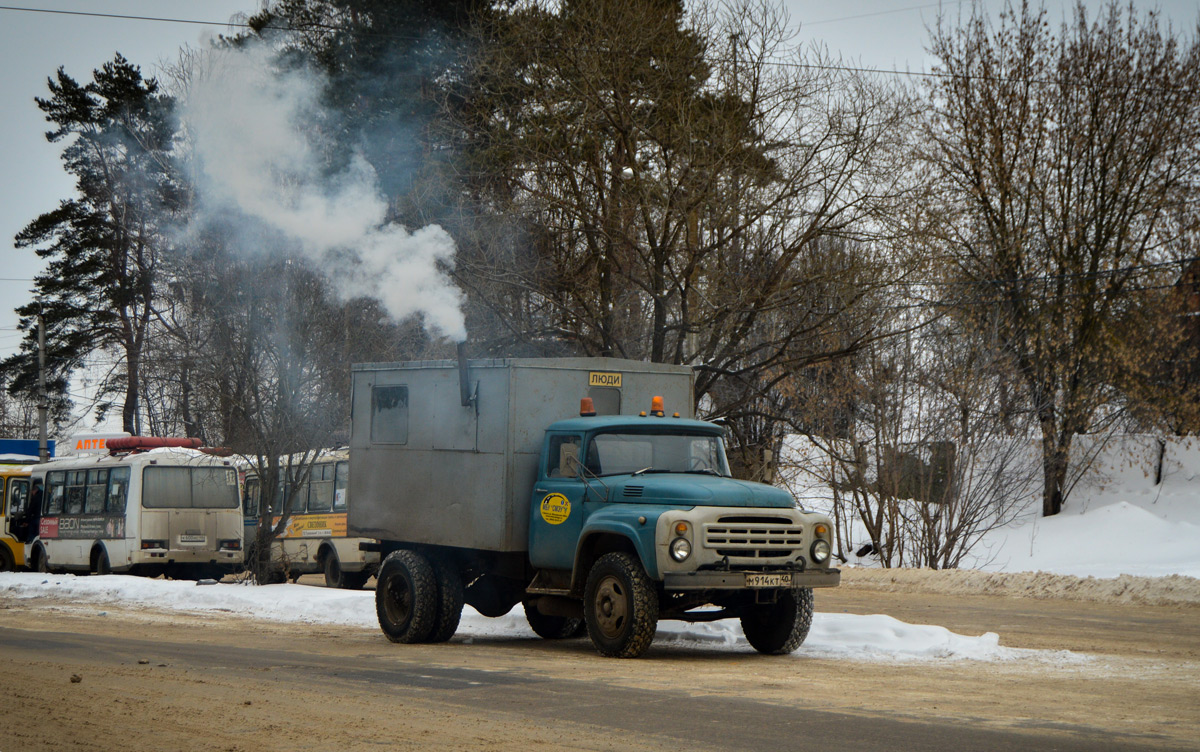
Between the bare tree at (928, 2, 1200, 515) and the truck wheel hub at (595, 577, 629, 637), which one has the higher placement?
the bare tree at (928, 2, 1200, 515)

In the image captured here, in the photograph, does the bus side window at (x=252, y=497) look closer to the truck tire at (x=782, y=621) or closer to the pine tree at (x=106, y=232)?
the pine tree at (x=106, y=232)

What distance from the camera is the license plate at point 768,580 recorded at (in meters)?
11.6

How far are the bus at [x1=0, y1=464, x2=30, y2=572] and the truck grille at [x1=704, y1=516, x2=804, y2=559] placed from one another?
1050 inches

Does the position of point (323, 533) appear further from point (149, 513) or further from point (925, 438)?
point (925, 438)

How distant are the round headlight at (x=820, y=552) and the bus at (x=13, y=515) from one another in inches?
1057

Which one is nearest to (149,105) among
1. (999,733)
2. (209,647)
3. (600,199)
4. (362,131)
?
(362,131)

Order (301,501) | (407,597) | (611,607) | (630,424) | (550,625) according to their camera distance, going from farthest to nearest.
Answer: (301,501) → (550,625) → (407,597) → (630,424) → (611,607)

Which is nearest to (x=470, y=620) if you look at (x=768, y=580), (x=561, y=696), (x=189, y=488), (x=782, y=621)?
(x=782, y=621)

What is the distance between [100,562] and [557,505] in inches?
789

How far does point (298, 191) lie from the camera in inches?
829

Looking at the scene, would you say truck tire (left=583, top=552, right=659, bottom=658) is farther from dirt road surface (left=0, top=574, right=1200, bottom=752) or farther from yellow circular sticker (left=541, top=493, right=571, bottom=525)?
yellow circular sticker (left=541, top=493, right=571, bottom=525)

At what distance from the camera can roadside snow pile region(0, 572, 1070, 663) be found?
1241 centimetres

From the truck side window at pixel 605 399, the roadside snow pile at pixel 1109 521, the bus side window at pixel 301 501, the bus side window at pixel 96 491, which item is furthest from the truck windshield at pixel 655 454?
the bus side window at pixel 96 491

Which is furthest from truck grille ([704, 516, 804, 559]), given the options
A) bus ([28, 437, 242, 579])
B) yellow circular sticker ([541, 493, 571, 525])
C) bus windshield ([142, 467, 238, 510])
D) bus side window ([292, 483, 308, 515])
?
bus windshield ([142, 467, 238, 510])
